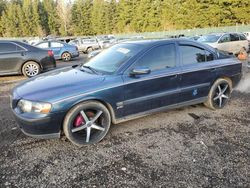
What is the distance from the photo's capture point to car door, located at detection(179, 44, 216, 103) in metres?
4.65

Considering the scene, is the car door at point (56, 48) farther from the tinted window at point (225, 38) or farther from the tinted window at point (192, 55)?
the tinted window at point (192, 55)

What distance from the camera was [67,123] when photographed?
359 centimetres

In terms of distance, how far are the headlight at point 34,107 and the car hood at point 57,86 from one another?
0.06 metres

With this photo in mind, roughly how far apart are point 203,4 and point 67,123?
4654cm

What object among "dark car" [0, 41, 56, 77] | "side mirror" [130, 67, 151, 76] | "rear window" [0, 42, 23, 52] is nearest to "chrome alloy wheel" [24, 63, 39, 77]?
"dark car" [0, 41, 56, 77]

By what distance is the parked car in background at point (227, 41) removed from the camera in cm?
1394

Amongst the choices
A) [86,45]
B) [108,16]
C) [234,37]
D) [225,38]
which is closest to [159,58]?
[225,38]

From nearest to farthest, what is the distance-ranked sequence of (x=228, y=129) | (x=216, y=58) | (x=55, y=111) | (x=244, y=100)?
1. (x=55, y=111)
2. (x=228, y=129)
3. (x=216, y=58)
4. (x=244, y=100)

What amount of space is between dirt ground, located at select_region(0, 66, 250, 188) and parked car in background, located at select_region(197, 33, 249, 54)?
33.2ft

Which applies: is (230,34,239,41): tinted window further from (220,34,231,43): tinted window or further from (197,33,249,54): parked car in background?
(220,34,231,43): tinted window

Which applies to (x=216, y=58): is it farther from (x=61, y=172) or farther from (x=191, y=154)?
(x=61, y=172)

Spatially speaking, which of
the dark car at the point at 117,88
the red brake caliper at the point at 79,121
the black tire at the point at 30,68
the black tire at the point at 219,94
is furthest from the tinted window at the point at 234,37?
the red brake caliper at the point at 79,121

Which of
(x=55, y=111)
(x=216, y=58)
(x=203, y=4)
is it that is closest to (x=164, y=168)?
(x=55, y=111)

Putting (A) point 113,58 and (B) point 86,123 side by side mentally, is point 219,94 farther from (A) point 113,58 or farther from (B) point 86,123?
(B) point 86,123
